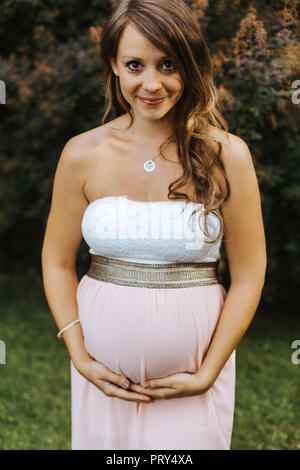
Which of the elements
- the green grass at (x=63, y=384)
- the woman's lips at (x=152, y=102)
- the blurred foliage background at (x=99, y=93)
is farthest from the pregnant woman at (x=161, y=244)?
the green grass at (x=63, y=384)

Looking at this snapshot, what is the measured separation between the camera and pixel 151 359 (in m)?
→ 1.82

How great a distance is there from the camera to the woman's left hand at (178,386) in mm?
1815


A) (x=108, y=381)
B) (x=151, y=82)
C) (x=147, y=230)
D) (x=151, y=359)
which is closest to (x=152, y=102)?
(x=151, y=82)

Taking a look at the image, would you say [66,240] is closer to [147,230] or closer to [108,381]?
[147,230]

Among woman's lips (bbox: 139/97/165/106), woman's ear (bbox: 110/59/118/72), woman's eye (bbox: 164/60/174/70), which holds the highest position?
woman's ear (bbox: 110/59/118/72)

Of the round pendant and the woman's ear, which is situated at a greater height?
the woman's ear

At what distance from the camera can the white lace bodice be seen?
1.76 metres

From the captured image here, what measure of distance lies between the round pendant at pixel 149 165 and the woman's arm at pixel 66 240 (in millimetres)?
232

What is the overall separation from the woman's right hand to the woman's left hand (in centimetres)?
3

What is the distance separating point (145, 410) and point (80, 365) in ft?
0.91

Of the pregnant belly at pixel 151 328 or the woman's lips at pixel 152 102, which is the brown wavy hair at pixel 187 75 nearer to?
the woman's lips at pixel 152 102

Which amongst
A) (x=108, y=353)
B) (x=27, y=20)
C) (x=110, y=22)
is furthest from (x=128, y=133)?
(x=27, y=20)

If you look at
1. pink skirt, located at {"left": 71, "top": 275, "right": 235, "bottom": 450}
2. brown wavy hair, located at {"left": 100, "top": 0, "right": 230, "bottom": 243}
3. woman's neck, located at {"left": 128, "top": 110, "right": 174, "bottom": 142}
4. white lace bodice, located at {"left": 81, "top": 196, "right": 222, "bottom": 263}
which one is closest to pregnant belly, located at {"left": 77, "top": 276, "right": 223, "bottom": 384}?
pink skirt, located at {"left": 71, "top": 275, "right": 235, "bottom": 450}

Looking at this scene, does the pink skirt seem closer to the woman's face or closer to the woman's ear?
the woman's face
